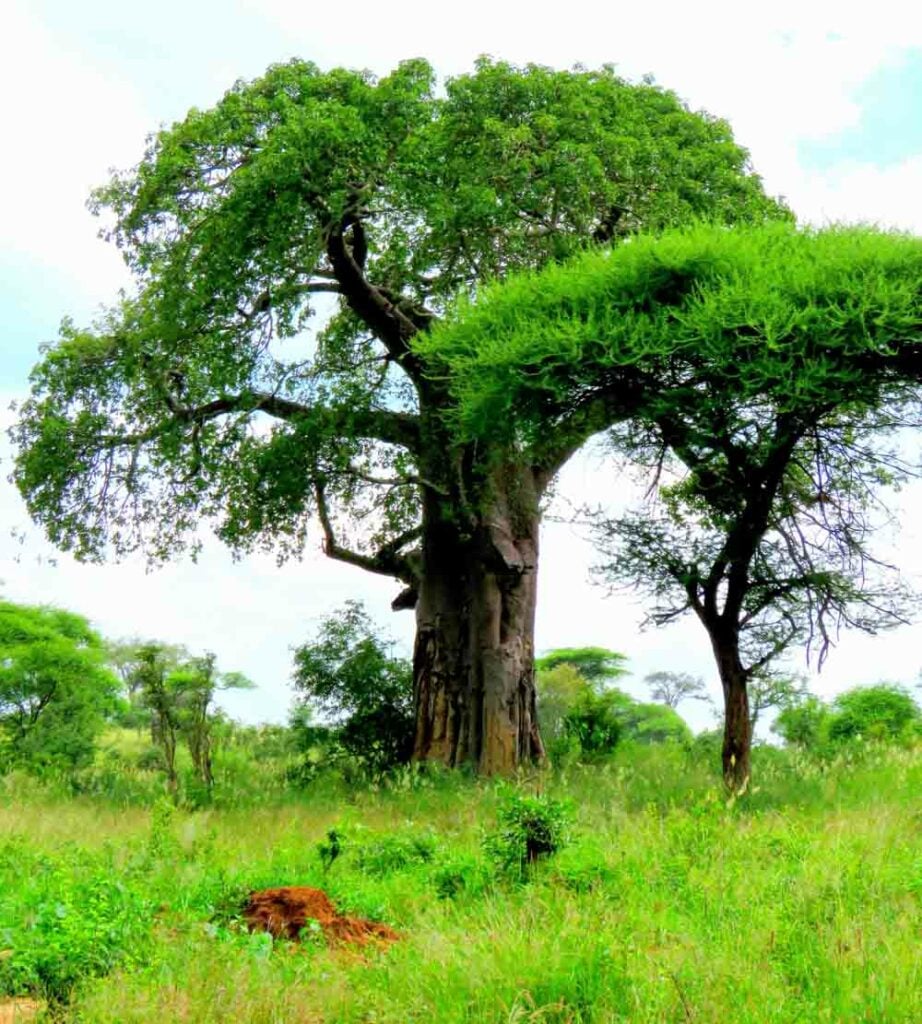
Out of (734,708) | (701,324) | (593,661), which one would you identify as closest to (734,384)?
(701,324)

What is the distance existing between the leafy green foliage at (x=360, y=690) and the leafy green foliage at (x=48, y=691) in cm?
535

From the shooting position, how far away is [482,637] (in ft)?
58.5

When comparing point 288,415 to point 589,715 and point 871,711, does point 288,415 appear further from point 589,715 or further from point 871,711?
point 871,711

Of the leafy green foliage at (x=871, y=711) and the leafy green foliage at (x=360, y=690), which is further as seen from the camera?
the leafy green foliage at (x=871, y=711)

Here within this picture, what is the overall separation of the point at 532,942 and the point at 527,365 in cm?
961

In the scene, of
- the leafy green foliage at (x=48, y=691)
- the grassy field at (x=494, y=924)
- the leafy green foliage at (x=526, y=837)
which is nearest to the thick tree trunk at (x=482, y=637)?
the grassy field at (x=494, y=924)

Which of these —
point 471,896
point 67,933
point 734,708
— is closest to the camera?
point 67,933

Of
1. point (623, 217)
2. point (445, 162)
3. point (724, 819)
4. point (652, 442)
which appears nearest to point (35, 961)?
point (724, 819)

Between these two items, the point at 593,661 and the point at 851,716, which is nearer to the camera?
the point at 851,716

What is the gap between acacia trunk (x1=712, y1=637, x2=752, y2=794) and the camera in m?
15.1

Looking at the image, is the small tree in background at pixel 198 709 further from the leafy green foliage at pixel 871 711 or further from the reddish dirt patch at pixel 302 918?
the leafy green foliage at pixel 871 711

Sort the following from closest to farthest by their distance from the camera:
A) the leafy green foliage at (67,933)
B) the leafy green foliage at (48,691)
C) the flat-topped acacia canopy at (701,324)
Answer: the leafy green foliage at (67,933) → the flat-topped acacia canopy at (701,324) → the leafy green foliage at (48,691)

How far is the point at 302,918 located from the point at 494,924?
1184mm

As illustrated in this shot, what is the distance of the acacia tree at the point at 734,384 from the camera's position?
1353 cm
